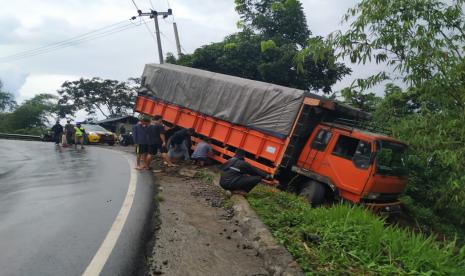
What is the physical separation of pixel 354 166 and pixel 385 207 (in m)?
1.38

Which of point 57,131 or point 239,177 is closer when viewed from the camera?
point 239,177

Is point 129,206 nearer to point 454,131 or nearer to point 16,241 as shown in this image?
point 16,241

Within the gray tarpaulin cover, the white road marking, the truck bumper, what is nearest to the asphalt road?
the white road marking

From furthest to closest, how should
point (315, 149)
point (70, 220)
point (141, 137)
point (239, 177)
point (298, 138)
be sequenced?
point (141, 137) < point (298, 138) < point (315, 149) < point (239, 177) < point (70, 220)

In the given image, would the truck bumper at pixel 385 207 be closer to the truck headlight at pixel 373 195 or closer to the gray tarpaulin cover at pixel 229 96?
the truck headlight at pixel 373 195

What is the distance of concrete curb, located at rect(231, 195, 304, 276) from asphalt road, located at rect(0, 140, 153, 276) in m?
1.38

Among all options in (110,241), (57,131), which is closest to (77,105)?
(57,131)

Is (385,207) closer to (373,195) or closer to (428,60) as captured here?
(373,195)

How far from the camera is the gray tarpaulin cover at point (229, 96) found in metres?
11.9

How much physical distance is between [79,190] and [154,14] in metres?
20.6

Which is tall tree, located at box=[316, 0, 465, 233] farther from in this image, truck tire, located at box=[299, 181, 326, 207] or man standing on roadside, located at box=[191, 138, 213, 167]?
man standing on roadside, located at box=[191, 138, 213, 167]

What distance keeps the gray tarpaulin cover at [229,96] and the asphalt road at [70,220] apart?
3.49 metres

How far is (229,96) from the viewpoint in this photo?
44.6ft

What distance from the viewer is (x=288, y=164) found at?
11.6m
